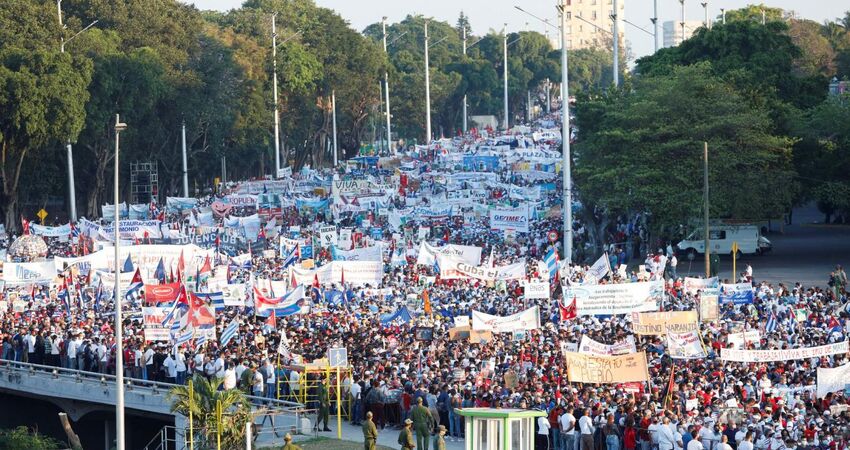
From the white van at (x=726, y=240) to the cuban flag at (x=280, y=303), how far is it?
2052 cm

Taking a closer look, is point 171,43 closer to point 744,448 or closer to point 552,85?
point 744,448

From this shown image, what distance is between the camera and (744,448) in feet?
75.3

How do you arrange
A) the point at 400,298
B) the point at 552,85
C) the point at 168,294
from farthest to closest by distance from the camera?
the point at 552,85 → the point at 400,298 → the point at 168,294

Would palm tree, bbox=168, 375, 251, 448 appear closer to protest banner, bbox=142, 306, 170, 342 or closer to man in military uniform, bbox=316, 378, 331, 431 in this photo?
man in military uniform, bbox=316, 378, 331, 431

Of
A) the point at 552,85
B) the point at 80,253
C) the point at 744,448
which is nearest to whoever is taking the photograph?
the point at 744,448

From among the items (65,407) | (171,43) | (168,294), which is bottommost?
(65,407)

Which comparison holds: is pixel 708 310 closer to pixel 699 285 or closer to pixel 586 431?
pixel 699 285

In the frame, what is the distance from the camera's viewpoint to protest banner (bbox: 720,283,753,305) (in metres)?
33.3

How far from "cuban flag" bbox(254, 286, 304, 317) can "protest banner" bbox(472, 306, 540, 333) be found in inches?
191

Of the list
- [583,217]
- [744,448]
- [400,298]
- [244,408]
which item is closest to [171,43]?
[583,217]

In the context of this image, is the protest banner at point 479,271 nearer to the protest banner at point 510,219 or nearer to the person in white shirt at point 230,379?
Result: the protest banner at point 510,219

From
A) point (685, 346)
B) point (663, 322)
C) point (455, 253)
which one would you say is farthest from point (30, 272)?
point (685, 346)

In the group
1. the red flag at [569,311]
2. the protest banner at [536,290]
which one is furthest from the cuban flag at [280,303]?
the red flag at [569,311]

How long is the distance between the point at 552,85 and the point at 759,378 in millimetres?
147403
